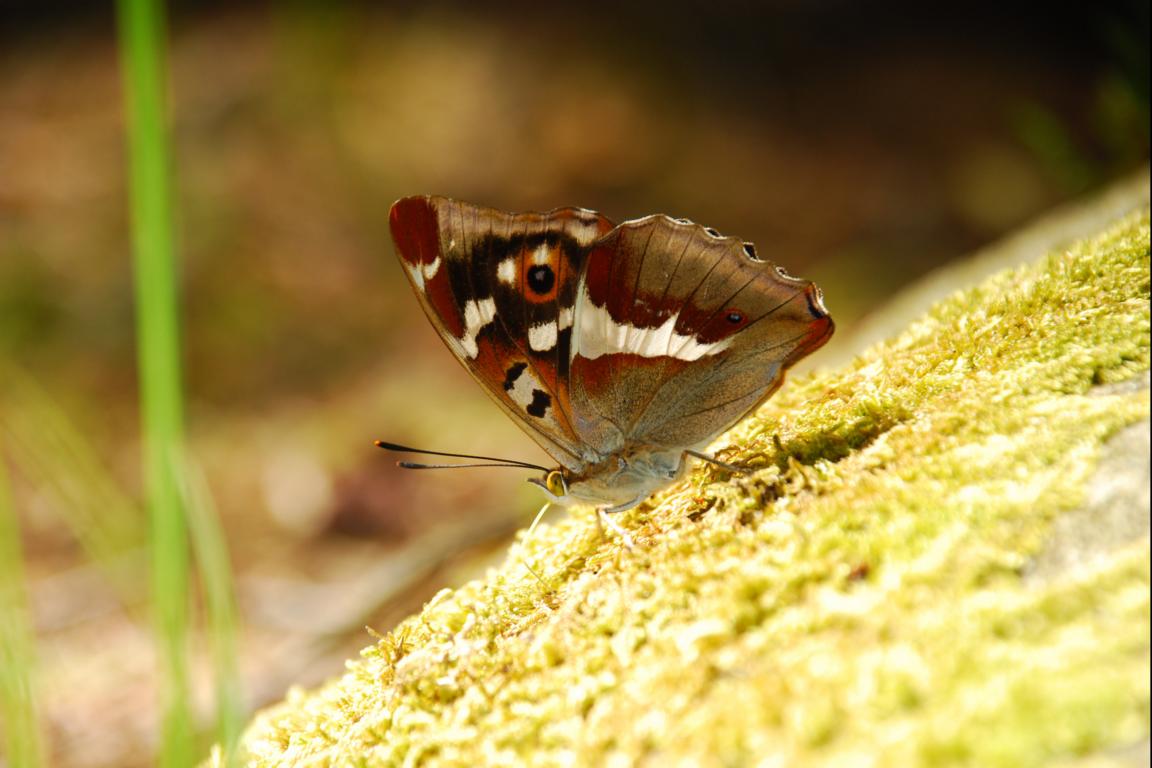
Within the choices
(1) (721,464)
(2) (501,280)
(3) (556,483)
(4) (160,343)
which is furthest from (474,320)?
(4) (160,343)

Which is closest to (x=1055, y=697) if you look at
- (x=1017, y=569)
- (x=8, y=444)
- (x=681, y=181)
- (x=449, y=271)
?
(x=1017, y=569)

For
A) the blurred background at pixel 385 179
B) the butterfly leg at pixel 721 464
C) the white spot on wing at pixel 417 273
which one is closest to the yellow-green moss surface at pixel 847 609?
the butterfly leg at pixel 721 464

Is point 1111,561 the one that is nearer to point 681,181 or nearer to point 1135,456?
point 1135,456

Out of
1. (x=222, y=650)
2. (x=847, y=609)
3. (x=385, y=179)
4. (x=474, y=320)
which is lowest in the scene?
(x=847, y=609)

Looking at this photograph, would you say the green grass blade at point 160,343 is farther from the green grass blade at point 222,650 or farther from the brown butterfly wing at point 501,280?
the brown butterfly wing at point 501,280

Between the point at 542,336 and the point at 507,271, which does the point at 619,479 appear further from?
the point at 507,271

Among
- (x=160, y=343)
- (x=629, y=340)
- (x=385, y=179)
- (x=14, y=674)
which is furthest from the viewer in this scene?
(x=385, y=179)
